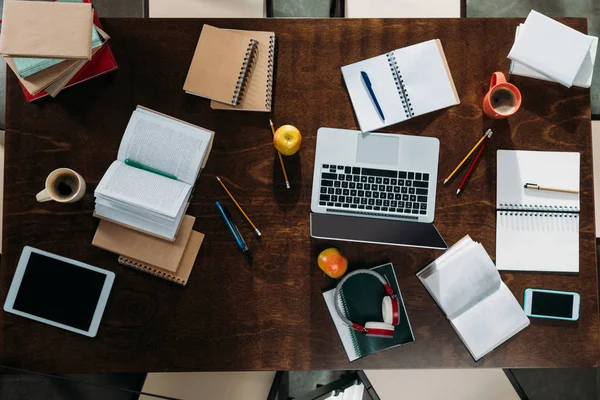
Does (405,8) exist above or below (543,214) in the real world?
above

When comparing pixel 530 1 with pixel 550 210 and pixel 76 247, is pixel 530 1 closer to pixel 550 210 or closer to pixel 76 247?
pixel 550 210

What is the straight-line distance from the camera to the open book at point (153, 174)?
3.99 feet

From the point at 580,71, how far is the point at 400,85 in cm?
49

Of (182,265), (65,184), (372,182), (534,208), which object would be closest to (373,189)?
(372,182)

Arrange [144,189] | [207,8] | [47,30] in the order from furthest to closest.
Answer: [207,8], [144,189], [47,30]

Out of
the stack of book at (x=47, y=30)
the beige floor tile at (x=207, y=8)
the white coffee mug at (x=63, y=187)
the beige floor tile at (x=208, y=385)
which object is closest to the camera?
the stack of book at (x=47, y=30)

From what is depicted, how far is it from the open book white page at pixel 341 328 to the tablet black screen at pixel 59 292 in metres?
0.61

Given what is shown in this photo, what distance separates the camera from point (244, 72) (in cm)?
128

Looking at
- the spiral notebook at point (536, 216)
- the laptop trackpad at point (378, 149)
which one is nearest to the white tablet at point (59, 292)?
the laptop trackpad at point (378, 149)

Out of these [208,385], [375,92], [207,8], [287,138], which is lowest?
[208,385]

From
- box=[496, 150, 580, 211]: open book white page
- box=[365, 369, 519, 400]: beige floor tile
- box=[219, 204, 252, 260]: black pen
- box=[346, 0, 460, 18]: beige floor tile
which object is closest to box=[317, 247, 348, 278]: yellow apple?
box=[219, 204, 252, 260]: black pen

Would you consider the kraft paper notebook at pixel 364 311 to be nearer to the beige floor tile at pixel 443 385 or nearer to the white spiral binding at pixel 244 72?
the beige floor tile at pixel 443 385

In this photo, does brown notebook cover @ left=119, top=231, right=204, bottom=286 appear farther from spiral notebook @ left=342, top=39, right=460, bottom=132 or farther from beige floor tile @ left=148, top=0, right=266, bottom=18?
beige floor tile @ left=148, top=0, right=266, bottom=18

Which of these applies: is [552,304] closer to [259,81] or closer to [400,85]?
[400,85]
